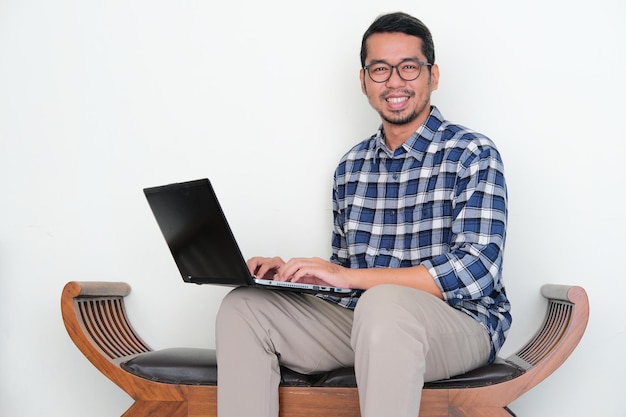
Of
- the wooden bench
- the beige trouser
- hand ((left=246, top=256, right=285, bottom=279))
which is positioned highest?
hand ((left=246, top=256, right=285, bottom=279))

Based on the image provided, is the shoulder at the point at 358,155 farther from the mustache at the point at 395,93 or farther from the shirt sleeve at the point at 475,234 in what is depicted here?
the shirt sleeve at the point at 475,234

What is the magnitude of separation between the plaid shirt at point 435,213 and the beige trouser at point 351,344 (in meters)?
0.10

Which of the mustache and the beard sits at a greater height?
the mustache

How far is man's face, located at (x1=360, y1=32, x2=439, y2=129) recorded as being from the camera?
2.37 metres

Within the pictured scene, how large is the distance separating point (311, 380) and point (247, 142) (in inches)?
39.5

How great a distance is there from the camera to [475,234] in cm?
205

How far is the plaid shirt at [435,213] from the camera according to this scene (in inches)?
80.0

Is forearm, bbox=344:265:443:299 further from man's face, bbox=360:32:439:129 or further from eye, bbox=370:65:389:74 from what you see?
eye, bbox=370:65:389:74

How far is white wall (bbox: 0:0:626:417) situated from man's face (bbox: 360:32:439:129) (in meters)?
0.36

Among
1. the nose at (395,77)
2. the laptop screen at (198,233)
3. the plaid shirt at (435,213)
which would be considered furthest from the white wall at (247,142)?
the laptop screen at (198,233)

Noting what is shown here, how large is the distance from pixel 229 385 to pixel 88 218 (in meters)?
1.15

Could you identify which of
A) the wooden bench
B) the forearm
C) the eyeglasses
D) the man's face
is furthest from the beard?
the wooden bench

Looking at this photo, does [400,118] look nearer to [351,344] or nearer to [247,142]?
[247,142]

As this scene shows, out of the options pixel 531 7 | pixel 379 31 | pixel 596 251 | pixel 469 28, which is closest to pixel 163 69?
pixel 379 31
